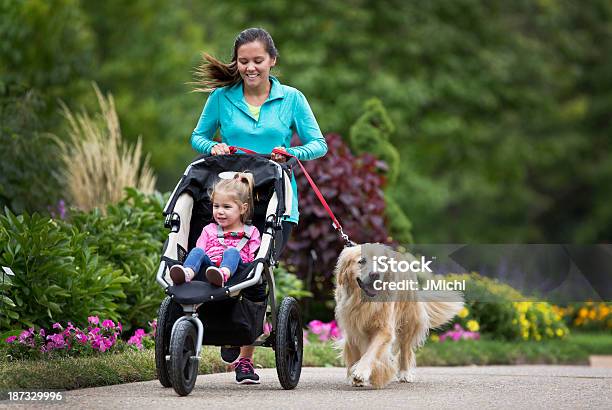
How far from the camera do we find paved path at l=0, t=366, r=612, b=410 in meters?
6.13

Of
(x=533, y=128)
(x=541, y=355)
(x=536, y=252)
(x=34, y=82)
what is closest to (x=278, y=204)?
(x=541, y=355)

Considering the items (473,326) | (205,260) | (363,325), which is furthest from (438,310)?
(473,326)

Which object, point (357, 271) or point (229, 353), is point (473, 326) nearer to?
point (357, 271)

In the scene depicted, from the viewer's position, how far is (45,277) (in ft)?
26.0

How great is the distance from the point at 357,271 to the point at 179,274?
142cm

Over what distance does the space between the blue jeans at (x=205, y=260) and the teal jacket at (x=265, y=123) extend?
0.73 meters

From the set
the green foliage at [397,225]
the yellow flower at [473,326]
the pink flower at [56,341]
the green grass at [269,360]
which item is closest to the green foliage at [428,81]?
the green foliage at [397,225]

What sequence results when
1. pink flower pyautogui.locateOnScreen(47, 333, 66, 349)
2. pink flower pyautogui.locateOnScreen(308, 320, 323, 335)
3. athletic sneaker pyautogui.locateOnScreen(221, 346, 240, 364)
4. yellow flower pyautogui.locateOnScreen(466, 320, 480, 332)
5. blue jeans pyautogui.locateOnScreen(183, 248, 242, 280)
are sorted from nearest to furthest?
1. blue jeans pyautogui.locateOnScreen(183, 248, 242, 280)
2. athletic sneaker pyautogui.locateOnScreen(221, 346, 240, 364)
3. pink flower pyautogui.locateOnScreen(47, 333, 66, 349)
4. pink flower pyautogui.locateOnScreen(308, 320, 323, 335)
5. yellow flower pyautogui.locateOnScreen(466, 320, 480, 332)

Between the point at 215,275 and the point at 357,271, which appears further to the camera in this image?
the point at 357,271

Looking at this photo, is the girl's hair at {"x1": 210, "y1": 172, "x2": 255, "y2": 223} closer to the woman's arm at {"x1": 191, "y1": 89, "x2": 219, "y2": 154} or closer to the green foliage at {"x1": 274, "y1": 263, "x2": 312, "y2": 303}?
the woman's arm at {"x1": 191, "y1": 89, "x2": 219, "y2": 154}

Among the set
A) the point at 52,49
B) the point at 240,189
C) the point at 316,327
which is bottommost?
the point at 316,327

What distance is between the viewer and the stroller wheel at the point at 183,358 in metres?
6.16

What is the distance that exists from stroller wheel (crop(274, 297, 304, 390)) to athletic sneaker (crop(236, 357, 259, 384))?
1.06 feet

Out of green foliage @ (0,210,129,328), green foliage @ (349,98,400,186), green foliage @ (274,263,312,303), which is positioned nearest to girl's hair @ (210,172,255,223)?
green foliage @ (0,210,129,328)
